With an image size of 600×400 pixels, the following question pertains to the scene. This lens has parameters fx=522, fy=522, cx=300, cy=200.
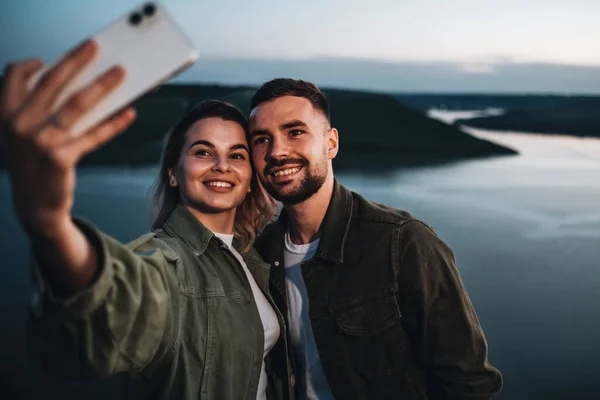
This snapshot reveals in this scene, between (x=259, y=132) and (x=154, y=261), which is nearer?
(x=154, y=261)

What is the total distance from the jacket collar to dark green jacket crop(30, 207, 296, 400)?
1.08 ft

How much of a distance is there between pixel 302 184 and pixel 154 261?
3.61 ft

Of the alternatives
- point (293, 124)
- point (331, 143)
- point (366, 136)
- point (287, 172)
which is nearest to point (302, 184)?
point (287, 172)

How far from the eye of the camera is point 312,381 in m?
2.43

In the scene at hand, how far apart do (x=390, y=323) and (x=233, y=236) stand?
93 cm

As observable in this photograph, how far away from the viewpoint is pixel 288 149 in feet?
8.50

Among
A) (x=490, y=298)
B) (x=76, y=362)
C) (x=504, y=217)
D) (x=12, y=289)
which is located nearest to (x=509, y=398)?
(x=490, y=298)

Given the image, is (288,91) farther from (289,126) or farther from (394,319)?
(394,319)

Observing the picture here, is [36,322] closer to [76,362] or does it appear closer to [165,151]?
[76,362]

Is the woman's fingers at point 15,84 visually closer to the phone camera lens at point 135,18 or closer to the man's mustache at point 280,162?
the phone camera lens at point 135,18

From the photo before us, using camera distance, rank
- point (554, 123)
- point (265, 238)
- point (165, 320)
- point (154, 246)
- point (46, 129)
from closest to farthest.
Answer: point (46, 129) < point (165, 320) < point (154, 246) < point (265, 238) < point (554, 123)

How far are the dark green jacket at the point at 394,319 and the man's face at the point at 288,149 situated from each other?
33 centimetres

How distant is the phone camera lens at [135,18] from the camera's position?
3.77ft

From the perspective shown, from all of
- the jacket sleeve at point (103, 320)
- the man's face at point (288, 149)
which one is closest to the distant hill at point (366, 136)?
the man's face at point (288, 149)
